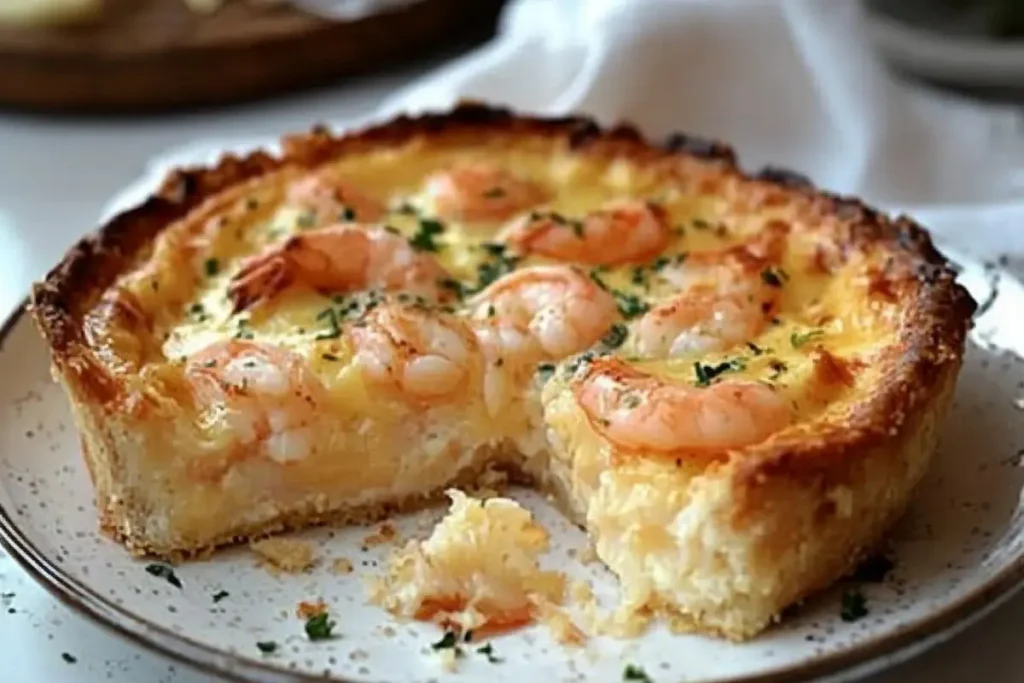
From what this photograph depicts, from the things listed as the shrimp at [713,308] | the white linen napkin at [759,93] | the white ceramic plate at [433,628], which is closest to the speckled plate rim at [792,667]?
the white ceramic plate at [433,628]

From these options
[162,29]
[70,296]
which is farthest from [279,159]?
[162,29]

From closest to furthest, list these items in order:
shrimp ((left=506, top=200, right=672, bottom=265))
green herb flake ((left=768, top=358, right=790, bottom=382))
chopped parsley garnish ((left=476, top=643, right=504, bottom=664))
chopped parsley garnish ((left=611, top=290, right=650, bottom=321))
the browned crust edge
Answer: chopped parsley garnish ((left=476, top=643, right=504, bottom=664)) → the browned crust edge → green herb flake ((left=768, top=358, right=790, bottom=382)) → chopped parsley garnish ((left=611, top=290, right=650, bottom=321)) → shrimp ((left=506, top=200, right=672, bottom=265))

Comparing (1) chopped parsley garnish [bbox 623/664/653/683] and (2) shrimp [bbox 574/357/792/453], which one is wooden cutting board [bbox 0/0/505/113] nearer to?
(2) shrimp [bbox 574/357/792/453]

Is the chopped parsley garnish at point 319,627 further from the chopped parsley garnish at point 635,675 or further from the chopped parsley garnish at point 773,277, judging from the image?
the chopped parsley garnish at point 773,277

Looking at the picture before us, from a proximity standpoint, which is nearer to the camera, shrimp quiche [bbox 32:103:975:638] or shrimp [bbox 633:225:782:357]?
shrimp quiche [bbox 32:103:975:638]

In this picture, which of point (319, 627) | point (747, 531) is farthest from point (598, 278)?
point (319, 627)

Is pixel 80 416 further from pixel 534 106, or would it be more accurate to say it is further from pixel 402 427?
pixel 534 106

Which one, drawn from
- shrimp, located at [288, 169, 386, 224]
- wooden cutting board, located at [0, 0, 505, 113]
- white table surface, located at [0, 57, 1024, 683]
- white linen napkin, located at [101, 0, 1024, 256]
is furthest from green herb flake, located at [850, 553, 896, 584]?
wooden cutting board, located at [0, 0, 505, 113]
